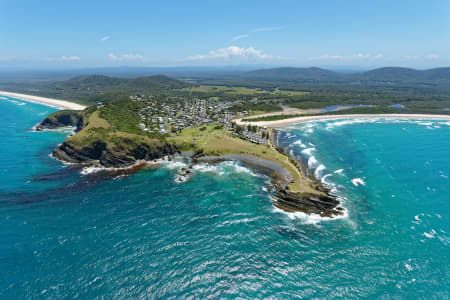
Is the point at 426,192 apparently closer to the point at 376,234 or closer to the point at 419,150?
the point at 376,234

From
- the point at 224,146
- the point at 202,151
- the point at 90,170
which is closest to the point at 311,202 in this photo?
the point at 224,146

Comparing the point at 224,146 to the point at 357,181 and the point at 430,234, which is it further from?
the point at 430,234

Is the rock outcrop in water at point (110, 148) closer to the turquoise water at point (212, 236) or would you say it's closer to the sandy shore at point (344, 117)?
the turquoise water at point (212, 236)

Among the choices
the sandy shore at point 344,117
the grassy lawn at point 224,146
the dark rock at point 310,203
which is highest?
the sandy shore at point 344,117

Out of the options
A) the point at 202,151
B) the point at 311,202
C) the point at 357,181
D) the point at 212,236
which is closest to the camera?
the point at 212,236

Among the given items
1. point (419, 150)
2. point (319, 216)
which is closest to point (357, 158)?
point (419, 150)

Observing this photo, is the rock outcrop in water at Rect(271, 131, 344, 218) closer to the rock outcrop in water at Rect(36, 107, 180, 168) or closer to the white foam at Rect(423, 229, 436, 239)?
the white foam at Rect(423, 229, 436, 239)

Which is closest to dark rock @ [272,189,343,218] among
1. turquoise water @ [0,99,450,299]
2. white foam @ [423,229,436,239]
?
turquoise water @ [0,99,450,299]

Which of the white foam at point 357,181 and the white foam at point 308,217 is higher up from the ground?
the white foam at point 357,181

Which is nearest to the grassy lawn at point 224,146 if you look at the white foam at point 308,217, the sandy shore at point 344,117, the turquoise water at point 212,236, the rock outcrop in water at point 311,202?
the rock outcrop in water at point 311,202
